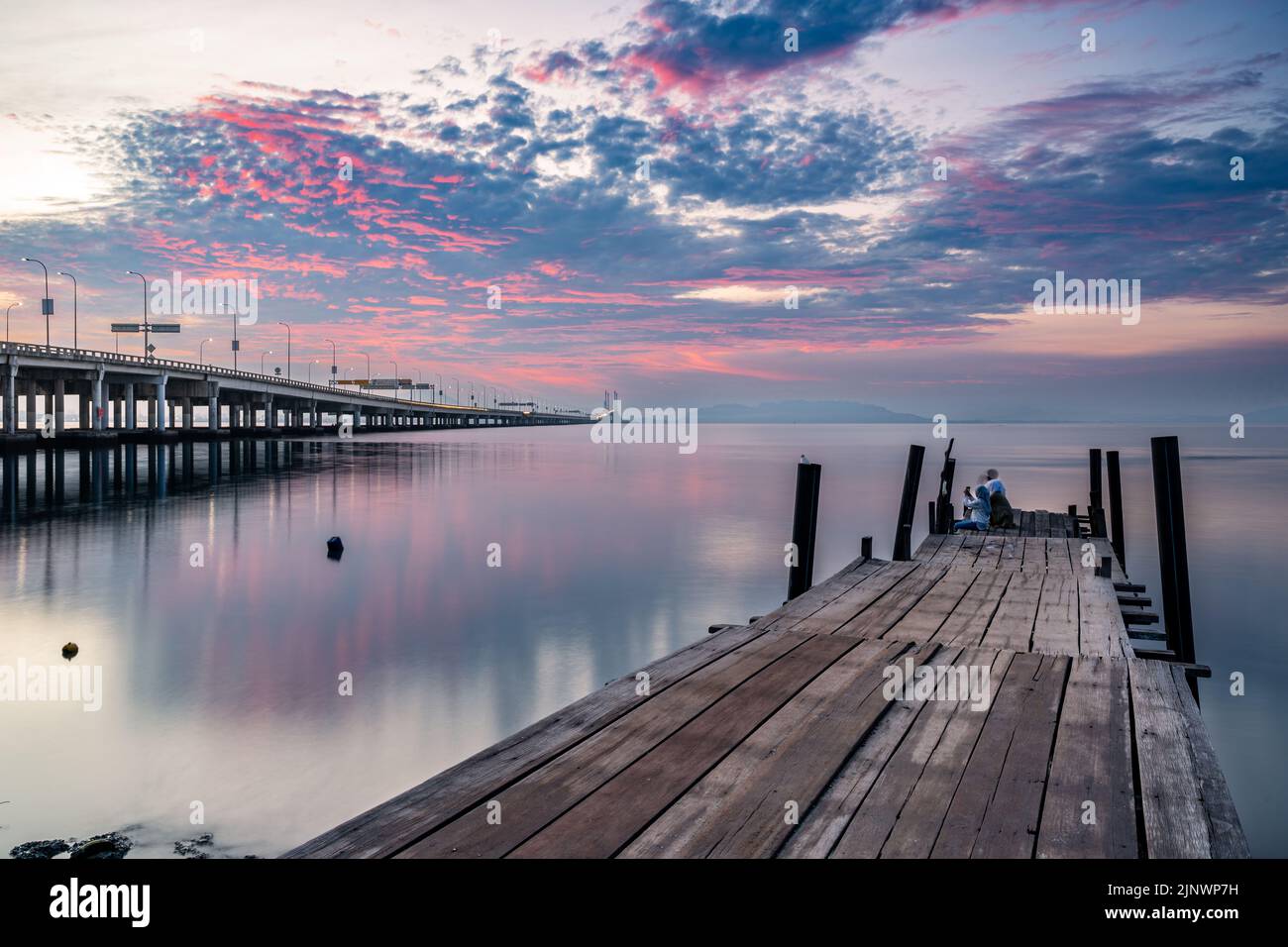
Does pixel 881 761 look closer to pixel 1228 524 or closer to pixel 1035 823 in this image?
pixel 1035 823

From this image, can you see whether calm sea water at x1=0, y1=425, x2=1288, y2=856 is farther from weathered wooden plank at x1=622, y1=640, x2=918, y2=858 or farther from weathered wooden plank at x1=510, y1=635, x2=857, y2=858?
weathered wooden plank at x1=622, y1=640, x2=918, y2=858

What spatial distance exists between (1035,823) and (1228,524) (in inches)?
1746

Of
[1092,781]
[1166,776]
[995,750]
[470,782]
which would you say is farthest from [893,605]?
[470,782]

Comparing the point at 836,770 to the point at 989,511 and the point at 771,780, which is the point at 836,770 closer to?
the point at 771,780

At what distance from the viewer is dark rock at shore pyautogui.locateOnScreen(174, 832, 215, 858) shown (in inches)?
336

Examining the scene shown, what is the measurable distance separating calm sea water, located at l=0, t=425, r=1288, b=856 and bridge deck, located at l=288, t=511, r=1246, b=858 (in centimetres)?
501

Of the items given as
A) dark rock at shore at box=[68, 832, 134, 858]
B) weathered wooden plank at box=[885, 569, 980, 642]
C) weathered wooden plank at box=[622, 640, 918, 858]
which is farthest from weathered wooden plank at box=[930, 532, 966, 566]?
dark rock at shore at box=[68, 832, 134, 858]

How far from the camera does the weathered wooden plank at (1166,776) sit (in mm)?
4439

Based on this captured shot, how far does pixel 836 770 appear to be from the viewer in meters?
5.34

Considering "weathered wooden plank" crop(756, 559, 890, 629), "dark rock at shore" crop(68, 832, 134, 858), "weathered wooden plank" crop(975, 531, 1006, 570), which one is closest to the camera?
"dark rock at shore" crop(68, 832, 134, 858)

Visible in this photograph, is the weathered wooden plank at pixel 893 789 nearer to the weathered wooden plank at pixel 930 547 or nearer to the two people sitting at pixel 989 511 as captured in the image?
the weathered wooden plank at pixel 930 547

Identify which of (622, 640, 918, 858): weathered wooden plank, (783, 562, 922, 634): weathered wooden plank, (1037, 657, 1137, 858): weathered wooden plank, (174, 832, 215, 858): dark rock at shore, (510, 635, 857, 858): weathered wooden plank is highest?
(783, 562, 922, 634): weathered wooden plank

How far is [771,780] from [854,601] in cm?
680

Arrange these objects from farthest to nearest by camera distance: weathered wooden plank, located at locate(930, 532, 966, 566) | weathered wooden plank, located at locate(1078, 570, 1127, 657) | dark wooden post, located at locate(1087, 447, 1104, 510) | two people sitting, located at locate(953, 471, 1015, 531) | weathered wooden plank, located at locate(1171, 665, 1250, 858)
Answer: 1. dark wooden post, located at locate(1087, 447, 1104, 510)
2. two people sitting, located at locate(953, 471, 1015, 531)
3. weathered wooden plank, located at locate(930, 532, 966, 566)
4. weathered wooden plank, located at locate(1078, 570, 1127, 657)
5. weathered wooden plank, located at locate(1171, 665, 1250, 858)
